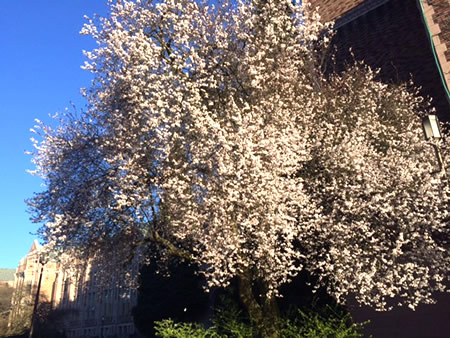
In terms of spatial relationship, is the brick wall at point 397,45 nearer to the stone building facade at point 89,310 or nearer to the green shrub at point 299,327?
the green shrub at point 299,327

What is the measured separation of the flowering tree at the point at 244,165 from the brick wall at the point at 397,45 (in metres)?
3.54

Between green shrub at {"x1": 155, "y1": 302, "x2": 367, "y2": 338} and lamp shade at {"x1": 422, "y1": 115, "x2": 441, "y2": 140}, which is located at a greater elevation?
lamp shade at {"x1": 422, "y1": 115, "x2": 441, "y2": 140}

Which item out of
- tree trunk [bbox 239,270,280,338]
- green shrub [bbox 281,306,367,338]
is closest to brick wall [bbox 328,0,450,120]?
green shrub [bbox 281,306,367,338]

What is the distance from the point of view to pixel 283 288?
16953 mm

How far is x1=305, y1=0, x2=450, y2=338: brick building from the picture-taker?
1404 cm

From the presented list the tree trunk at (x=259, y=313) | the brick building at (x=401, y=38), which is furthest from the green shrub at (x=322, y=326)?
the brick building at (x=401, y=38)

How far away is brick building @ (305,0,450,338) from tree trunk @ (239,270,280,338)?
340 centimetres

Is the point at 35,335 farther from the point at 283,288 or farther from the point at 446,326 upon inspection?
the point at 446,326

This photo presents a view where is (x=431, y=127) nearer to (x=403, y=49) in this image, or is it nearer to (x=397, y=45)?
(x=403, y=49)

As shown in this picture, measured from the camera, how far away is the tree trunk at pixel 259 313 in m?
13.3

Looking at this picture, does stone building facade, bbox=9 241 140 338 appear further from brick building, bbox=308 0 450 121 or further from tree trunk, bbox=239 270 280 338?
brick building, bbox=308 0 450 121

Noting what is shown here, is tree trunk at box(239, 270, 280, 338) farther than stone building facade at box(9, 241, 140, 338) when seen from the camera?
No

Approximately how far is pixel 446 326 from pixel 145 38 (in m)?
14.0

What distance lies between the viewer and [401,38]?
68.2 ft
